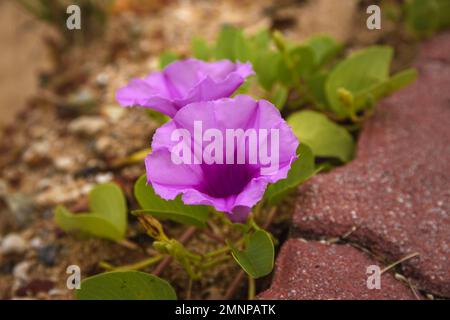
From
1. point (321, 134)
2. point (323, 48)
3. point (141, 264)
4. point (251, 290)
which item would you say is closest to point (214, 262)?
point (251, 290)

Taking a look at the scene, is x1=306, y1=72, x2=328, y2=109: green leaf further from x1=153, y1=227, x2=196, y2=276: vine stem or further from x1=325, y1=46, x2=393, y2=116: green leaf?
x1=153, y1=227, x2=196, y2=276: vine stem

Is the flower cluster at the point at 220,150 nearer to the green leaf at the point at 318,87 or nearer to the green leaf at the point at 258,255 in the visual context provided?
the green leaf at the point at 258,255

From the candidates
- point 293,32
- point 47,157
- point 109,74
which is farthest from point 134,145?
point 293,32

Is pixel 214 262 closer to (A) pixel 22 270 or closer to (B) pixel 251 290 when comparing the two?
(B) pixel 251 290

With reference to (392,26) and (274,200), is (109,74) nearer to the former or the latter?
(392,26)

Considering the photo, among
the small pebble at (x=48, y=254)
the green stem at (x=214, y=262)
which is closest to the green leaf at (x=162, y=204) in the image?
the green stem at (x=214, y=262)
